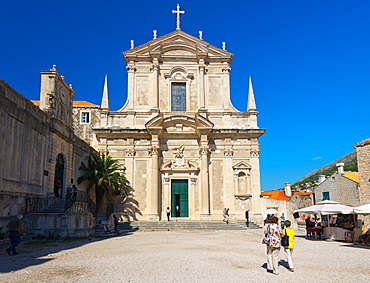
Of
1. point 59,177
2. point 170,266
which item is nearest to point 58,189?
point 59,177

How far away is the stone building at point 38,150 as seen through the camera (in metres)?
13.8

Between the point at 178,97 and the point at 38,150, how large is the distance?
14.9 metres

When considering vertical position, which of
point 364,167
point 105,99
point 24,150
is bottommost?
point 364,167

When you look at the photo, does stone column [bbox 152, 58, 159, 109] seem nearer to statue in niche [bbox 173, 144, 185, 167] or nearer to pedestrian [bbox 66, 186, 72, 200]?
statue in niche [bbox 173, 144, 185, 167]

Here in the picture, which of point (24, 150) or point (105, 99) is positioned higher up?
point (105, 99)

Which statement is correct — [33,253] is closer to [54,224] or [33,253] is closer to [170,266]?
[54,224]

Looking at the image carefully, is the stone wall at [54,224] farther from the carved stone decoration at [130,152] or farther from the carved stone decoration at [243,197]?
the carved stone decoration at [243,197]

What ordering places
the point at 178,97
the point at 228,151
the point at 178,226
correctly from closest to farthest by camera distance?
the point at 178,226 < the point at 228,151 < the point at 178,97

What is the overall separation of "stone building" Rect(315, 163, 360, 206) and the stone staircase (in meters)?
10.8

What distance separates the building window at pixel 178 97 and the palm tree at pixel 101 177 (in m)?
7.01

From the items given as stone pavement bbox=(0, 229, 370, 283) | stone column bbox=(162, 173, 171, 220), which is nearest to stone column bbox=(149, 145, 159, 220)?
stone column bbox=(162, 173, 171, 220)

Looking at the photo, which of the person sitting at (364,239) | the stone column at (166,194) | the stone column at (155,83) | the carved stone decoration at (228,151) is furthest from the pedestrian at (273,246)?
the stone column at (155,83)

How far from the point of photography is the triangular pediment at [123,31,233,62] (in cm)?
2925

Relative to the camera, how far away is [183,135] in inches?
1107
